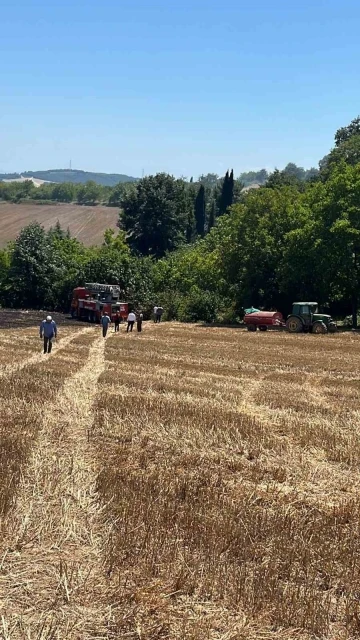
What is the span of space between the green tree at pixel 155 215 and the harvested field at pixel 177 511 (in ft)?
210

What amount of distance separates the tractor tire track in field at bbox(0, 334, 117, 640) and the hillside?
10665cm

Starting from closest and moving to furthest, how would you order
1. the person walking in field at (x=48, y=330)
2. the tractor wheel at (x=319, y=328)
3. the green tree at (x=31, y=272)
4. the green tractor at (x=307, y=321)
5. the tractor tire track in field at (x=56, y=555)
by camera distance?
the tractor tire track in field at (x=56, y=555) → the person walking in field at (x=48, y=330) → the tractor wheel at (x=319, y=328) → the green tractor at (x=307, y=321) → the green tree at (x=31, y=272)

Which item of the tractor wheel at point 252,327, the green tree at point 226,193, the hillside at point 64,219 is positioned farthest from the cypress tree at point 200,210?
the tractor wheel at point 252,327

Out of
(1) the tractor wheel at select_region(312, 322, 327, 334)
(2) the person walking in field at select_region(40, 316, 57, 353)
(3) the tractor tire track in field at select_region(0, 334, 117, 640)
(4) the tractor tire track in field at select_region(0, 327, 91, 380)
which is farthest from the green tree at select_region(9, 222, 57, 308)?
(3) the tractor tire track in field at select_region(0, 334, 117, 640)

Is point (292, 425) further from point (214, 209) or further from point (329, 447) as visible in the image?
point (214, 209)

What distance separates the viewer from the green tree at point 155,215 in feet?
263

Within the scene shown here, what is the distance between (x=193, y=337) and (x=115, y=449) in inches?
921

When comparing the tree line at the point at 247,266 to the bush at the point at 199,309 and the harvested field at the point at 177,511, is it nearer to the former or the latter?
the bush at the point at 199,309

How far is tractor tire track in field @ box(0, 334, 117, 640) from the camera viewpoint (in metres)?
5.61

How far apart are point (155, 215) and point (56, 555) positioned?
7550 cm

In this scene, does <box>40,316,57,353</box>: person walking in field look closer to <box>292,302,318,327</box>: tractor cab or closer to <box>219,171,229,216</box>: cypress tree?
<box>292,302,318,327</box>: tractor cab

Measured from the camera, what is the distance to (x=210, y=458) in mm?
10797

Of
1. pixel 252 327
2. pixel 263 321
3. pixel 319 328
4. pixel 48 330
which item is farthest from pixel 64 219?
pixel 48 330

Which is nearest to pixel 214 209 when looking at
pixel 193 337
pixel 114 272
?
pixel 114 272
